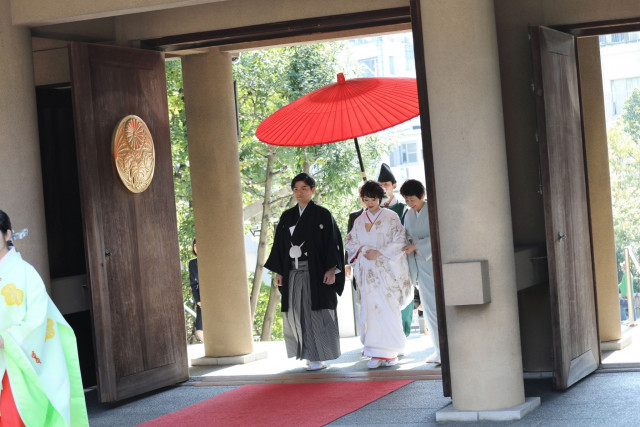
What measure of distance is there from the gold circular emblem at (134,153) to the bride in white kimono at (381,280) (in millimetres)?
1649

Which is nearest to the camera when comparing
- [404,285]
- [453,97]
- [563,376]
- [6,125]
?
[453,97]

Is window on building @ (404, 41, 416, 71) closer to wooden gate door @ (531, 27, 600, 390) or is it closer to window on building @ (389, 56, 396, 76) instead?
window on building @ (389, 56, 396, 76)

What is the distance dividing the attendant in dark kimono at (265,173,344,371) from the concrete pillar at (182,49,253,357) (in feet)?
2.06

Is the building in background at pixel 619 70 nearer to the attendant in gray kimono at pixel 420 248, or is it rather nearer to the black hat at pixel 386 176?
the black hat at pixel 386 176

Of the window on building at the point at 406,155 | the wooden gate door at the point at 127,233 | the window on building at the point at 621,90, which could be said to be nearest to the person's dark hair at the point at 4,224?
the wooden gate door at the point at 127,233

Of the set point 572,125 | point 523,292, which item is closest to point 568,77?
point 572,125

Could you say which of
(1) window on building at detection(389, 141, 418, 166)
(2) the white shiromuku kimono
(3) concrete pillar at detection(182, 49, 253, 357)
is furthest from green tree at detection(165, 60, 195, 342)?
(1) window on building at detection(389, 141, 418, 166)

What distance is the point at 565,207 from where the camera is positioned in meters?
5.95

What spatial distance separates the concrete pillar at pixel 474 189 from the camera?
5.00 meters

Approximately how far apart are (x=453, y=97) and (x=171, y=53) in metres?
3.41

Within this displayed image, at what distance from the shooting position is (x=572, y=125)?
20.6ft

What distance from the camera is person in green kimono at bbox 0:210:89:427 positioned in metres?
4.03

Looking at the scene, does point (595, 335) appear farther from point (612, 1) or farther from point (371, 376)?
point (612, 1)

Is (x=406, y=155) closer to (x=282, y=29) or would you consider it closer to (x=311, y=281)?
(x=311, y=281)
